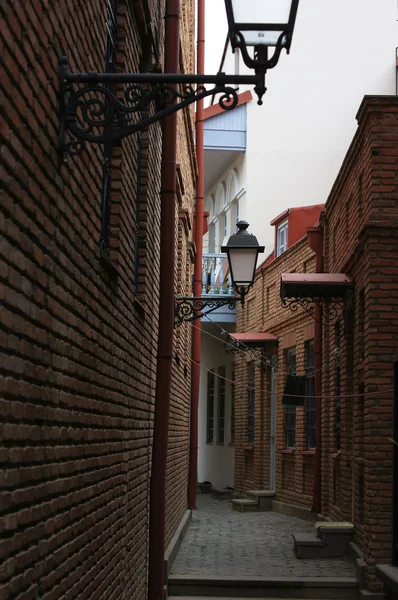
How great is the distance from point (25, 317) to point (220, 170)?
86.9 feet

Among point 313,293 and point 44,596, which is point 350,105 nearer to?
point 313,293

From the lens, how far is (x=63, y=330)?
4.34m

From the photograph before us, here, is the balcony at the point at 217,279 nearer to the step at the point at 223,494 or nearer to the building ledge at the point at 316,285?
the step at the point at 223,494

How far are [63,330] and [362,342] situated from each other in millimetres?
8927

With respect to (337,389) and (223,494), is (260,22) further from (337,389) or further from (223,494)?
(223,494)

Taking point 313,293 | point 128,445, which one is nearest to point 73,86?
point 128,445

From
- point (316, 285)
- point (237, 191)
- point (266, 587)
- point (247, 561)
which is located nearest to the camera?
point (266, 587)

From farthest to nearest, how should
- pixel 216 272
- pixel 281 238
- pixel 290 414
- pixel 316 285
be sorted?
pixel 216 272
pixel 281 238
pixel 290 414
pixel 316 285

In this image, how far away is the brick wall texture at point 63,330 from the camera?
3340mm

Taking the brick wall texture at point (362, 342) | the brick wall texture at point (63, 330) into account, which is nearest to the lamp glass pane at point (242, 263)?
the brick wall texture at point (362, 342)

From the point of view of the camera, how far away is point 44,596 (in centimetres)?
394

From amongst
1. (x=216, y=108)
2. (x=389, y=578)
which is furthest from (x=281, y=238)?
(x=389, y=578)

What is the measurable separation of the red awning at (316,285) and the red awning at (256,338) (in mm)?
7846

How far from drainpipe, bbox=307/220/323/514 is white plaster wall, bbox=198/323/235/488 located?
993cm
